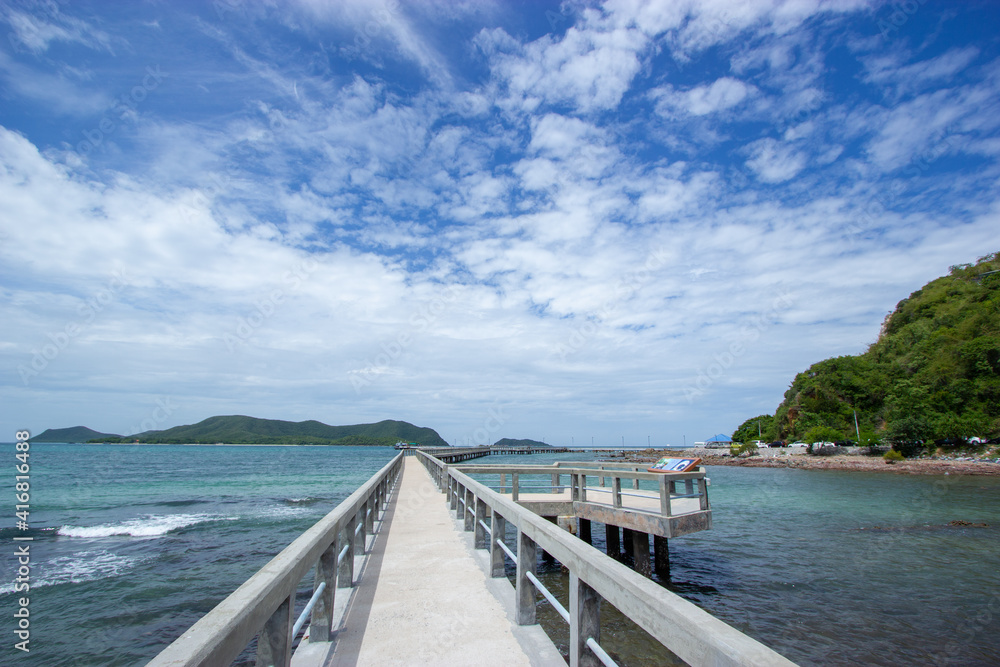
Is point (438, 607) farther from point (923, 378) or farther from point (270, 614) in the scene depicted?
point (923, 378)

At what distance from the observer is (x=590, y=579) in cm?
271

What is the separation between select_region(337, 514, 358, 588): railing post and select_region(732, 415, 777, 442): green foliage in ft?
368

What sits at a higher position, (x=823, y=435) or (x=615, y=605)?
(x=823, y=435)

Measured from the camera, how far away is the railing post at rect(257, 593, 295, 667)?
2639 mm

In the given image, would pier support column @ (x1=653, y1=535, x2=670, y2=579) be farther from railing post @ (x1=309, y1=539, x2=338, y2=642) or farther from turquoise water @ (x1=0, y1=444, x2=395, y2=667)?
railing post @ (x1=309, y1=539, x2=338, y2=642)

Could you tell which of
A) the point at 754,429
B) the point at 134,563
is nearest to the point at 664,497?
the point at 134,563

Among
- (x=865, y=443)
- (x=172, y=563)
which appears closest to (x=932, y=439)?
(x=865, y=443)

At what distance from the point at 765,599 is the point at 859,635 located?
75.8 inches

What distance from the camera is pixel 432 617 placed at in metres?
4.45

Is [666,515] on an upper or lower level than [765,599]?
upper

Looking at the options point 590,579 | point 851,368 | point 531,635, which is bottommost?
point 531,635

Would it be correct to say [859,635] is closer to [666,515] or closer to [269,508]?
[666,515]

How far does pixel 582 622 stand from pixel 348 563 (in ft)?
10.8

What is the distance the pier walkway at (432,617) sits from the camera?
11.9ft
